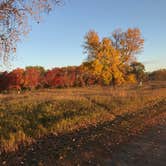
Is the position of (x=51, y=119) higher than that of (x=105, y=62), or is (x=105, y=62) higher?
(x=105, y=62)

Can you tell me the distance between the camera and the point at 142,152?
810 centimetres

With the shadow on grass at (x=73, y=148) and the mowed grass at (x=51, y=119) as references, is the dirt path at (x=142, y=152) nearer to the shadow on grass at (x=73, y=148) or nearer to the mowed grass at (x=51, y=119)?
the shadow on grass at (x=73, y=148)

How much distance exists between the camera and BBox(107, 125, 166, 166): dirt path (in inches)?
280

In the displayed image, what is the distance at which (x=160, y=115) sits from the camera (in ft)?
50.8

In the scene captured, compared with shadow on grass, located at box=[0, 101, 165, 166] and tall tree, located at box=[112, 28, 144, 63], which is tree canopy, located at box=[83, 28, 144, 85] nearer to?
tall tree, located at box=[112, 28, 144, 63]

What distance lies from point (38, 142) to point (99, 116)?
595 centimetres

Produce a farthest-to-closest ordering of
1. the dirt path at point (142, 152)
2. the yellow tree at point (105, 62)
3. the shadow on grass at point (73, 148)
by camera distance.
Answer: the yellow tree at point (105, 62) < the shadow on grass at point (73, 148) < the dirt path at point (142, 152)

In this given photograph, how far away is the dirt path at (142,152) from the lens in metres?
7.12

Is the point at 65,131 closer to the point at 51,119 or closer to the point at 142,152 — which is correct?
the point at 51,119

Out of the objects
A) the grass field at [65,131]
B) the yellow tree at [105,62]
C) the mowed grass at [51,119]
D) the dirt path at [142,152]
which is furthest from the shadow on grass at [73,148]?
the yellow tree at [105,62]

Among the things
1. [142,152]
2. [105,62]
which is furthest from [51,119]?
[105,62]

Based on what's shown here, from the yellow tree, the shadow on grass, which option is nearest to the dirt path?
the shadow on grass

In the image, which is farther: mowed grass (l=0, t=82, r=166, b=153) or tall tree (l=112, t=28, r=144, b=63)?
tall tree (l=112, t=28, r=144, b=63)

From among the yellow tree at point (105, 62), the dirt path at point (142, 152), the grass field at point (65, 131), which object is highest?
the yellow tree at point (105, 62)
